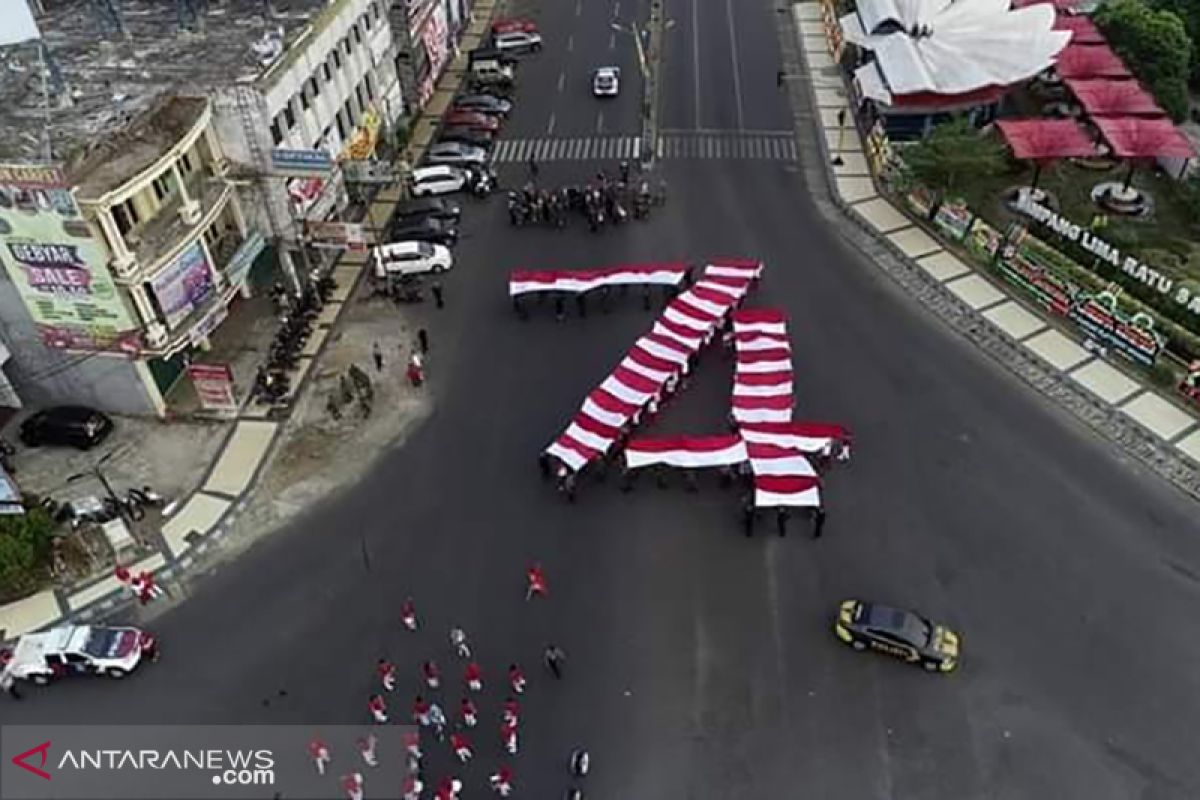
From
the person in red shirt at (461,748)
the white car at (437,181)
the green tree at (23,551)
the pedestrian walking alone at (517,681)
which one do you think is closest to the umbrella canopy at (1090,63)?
the white car at (437,181)

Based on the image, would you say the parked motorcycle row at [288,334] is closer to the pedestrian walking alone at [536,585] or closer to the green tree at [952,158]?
the pedestrian walking alone at [536,585]

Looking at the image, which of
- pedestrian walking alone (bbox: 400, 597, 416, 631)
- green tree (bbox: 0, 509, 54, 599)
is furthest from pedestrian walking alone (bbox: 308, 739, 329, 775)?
green tree (bbox: 0, 509, 54, 599)

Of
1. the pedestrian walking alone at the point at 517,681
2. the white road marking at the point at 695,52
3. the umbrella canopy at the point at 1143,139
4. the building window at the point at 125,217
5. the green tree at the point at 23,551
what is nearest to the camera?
the pedestrian walking alone at the point at 517,681

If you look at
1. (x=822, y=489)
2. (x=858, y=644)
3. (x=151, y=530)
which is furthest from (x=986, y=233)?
(x=151, y=530)

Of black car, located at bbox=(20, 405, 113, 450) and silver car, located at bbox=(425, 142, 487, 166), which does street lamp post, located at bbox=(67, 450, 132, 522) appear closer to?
black car, located at bbox=(20, 405, 113, 450)

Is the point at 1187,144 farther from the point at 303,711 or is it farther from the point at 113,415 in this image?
the point at 113,415
